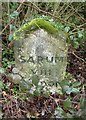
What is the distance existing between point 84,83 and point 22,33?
2.82ft

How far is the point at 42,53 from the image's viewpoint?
9.96 feet

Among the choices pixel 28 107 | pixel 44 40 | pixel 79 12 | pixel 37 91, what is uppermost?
pixel 79 12

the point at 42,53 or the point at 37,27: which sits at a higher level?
the point at 37,27

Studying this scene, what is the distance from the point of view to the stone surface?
3023 mm

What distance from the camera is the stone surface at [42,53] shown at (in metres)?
3.02

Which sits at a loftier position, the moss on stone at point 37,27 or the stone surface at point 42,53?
the moss on stone at point 37,27

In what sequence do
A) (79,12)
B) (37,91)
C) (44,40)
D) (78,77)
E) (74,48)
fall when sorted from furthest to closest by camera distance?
(79,12), (74,48), (78,77), (44,40), (37,91)

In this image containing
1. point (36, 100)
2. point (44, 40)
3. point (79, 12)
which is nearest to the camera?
point (36, 100)

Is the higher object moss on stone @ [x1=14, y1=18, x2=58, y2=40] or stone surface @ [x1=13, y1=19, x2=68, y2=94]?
moss on stone @ [x1=14, y1=18, x2=58, y2=40]

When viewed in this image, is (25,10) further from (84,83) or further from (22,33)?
(84,83)

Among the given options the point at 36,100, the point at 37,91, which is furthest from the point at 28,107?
the point at 37,91

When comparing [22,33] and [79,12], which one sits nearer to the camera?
[22,33]

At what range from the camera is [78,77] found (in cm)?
336

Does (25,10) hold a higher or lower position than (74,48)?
higher
